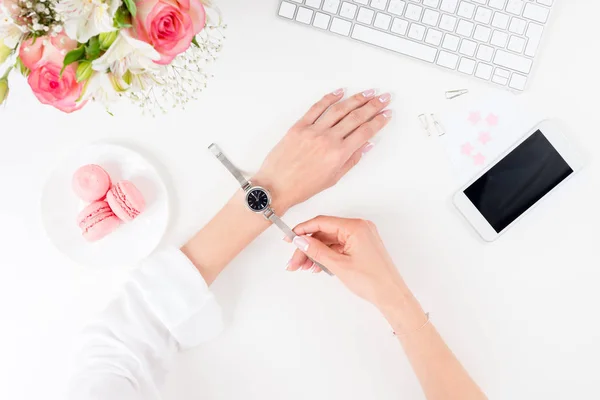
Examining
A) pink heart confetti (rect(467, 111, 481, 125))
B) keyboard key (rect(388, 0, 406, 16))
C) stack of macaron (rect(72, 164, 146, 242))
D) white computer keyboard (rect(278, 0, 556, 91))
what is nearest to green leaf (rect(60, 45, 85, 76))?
stack of macaron (rect(72, 164, 146, 242))

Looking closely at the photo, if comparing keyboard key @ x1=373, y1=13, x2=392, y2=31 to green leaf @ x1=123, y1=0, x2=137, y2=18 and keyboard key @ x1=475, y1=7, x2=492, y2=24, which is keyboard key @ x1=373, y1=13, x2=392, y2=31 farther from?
green leaf @ x1=123, y1=0, x2=137, y2=18

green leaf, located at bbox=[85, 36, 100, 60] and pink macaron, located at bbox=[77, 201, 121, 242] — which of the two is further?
pink macaron, located at bbox=[77, 201, 121, 242]

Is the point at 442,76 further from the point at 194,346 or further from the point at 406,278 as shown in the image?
the point at 194,346

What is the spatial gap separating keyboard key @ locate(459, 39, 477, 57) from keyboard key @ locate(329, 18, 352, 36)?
195mm

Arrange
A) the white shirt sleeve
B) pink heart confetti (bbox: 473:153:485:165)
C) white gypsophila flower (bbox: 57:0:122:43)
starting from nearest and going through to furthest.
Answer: white gypsophila flower (bbox: 57:0:122:43) < the white shirt sleeve < pink heart confetti (bbox: 473:153:485:165)

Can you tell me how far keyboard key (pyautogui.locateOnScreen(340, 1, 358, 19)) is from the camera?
878 mm

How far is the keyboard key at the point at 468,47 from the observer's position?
89cm

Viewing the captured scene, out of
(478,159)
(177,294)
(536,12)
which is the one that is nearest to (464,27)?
(536,12)

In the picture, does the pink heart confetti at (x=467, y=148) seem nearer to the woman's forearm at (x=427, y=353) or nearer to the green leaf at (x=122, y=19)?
the woman's forearm at (x=427, y=353)

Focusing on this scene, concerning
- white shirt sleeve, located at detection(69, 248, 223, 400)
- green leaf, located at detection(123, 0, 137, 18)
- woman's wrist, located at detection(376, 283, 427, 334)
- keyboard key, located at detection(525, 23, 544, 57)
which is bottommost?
white shirt sleeve, located at detection(69, 248, 223, 400)

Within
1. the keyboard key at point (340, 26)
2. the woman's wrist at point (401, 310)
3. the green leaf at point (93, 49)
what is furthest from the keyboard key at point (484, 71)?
the green leaf at point (93, 49)

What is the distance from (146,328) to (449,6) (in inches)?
28.6

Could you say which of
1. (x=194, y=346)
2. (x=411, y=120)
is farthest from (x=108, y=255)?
(x=411, y=120)

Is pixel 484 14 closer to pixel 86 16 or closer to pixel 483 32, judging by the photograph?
pixel 483 32
